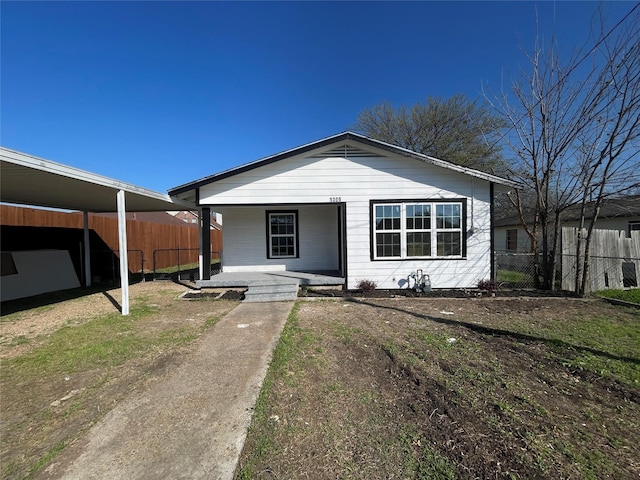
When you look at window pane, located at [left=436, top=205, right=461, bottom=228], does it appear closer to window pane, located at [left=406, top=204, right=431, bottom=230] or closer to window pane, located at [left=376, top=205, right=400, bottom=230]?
window pane, located at [left=406, top=204, right=431, bottom=230]

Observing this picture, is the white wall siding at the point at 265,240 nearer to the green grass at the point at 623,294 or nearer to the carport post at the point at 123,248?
the carport post at the point at 123,248

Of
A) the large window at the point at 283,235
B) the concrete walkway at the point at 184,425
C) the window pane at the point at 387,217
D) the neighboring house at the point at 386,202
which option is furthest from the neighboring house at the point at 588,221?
the concrete walkway at the point at 184,425

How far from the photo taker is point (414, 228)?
344 inches

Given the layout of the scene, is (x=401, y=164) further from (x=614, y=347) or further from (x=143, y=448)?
(x=143, y=448)

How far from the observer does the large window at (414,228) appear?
343 inches

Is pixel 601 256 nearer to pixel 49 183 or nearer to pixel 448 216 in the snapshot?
pixel 448 216

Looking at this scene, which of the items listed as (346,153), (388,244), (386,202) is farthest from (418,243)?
(346,153)

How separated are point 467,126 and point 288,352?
1860 cm

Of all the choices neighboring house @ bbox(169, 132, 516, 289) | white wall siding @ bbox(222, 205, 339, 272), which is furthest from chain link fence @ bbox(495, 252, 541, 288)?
white wall siding @ bbox(222, 205, 339, 272)

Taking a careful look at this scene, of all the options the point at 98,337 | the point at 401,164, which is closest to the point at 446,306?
the point at 401,164

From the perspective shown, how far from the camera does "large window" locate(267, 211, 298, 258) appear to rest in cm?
1077

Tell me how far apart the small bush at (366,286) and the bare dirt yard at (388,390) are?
2241 mm

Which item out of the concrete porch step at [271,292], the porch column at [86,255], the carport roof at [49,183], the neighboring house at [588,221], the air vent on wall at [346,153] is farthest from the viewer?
the neighboring house at [588,221]

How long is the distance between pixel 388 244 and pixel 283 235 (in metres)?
3.93
